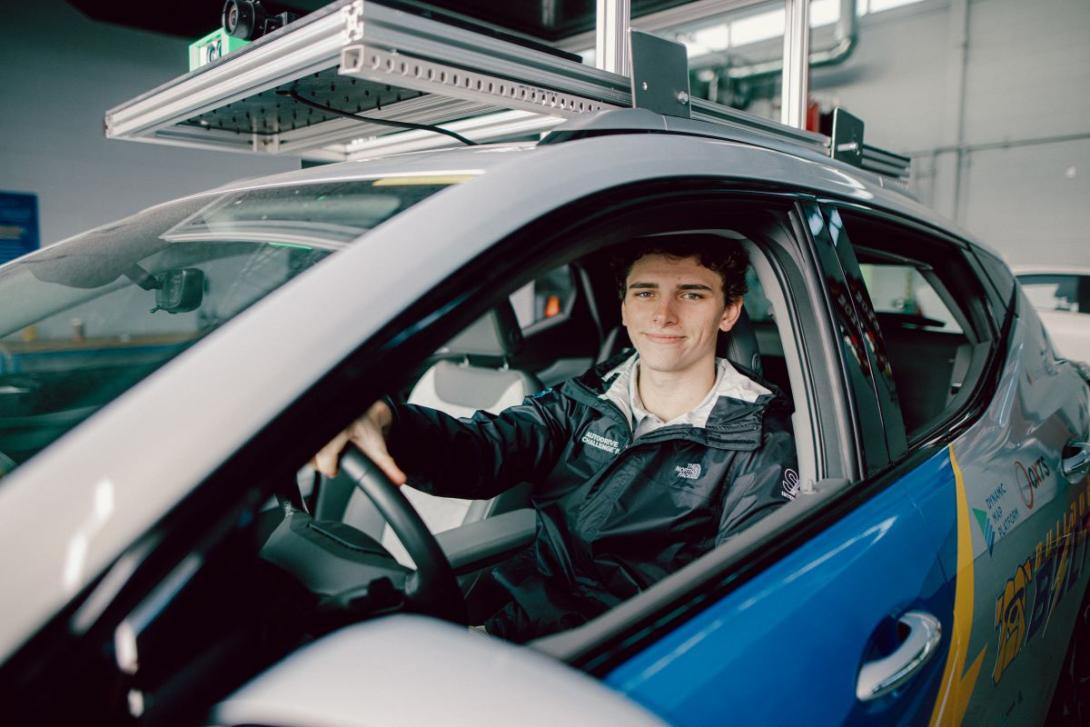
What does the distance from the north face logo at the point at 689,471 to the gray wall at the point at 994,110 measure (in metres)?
7.86

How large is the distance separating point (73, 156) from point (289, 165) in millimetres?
1620

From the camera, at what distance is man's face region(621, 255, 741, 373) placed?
1.44 m

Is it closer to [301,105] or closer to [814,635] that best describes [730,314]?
[814,635]

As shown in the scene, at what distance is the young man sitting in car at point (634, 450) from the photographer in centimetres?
125

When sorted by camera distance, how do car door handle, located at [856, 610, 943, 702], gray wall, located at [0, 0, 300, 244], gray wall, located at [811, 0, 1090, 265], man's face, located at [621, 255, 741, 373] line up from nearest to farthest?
car door handle, located at [856, 610, 943, 702] → man's face, located at [621, 255, 741, 373] → gray wall, located at [0, 0, 300, 244] → gray wall, located at [811, 0, 1090, 265]

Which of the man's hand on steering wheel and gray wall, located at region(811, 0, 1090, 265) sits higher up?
gray wall, located at region(811, 0, 1090, 265)

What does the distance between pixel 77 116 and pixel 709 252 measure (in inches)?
224

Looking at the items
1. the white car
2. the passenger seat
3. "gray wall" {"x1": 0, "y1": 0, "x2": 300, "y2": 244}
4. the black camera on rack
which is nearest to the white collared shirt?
the passenger seat

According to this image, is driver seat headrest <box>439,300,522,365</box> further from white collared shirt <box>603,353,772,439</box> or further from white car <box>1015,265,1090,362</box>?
white car <box>1015,265,1090,362</box>

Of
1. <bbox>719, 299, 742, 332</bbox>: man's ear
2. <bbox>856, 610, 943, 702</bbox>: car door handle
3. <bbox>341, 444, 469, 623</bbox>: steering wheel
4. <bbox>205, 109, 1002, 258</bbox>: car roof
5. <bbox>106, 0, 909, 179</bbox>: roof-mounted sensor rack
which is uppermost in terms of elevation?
<bbox>106, 0, 909, 179</bbox>: roof-mounted sensor rack

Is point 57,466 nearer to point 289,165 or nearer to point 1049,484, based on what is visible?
point 1049,484

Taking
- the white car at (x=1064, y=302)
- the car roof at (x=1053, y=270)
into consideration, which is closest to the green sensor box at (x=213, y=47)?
the white car at (x=1064, y=302)

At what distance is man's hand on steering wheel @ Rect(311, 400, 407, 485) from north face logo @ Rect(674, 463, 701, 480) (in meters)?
0.51

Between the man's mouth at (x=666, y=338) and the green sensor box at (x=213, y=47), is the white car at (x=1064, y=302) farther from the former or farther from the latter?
the green sensor box at (x=213, y=47)
